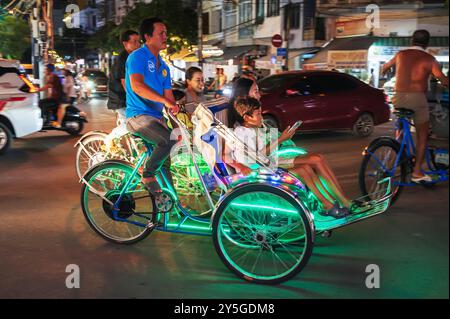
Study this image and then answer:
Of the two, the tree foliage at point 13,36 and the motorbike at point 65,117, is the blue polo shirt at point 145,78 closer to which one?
the motorbike at point 65,117

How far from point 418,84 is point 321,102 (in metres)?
5.01

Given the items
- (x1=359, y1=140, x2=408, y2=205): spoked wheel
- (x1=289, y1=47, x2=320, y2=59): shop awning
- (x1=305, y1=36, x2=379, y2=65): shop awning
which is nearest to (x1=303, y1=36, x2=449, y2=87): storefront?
(x1=305, y1=36, x2=379, y2=65): shop awning

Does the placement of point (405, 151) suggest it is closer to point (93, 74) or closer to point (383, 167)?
point (383, 167)

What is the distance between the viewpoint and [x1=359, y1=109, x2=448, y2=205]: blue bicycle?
18.3 feet

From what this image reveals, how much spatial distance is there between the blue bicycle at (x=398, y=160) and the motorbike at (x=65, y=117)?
7.94 meters

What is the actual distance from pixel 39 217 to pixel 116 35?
35.0 metres

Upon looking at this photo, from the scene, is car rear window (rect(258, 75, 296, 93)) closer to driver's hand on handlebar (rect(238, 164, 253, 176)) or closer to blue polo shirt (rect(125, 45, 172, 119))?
blue polo shirt (rect(125, 45, 172, 119))

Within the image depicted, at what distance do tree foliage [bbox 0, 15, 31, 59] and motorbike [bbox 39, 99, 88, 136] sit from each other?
861 inches

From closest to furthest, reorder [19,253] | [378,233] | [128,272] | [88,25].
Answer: [128,272]
[19,253]
[378,233]
[88,25]

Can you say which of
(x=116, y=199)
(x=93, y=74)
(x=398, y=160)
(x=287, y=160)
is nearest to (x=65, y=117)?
(x=116, y=199)

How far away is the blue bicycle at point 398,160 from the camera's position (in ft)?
18.3

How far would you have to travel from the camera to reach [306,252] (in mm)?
3594

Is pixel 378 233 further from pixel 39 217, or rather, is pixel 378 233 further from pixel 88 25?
pixel 88 25
